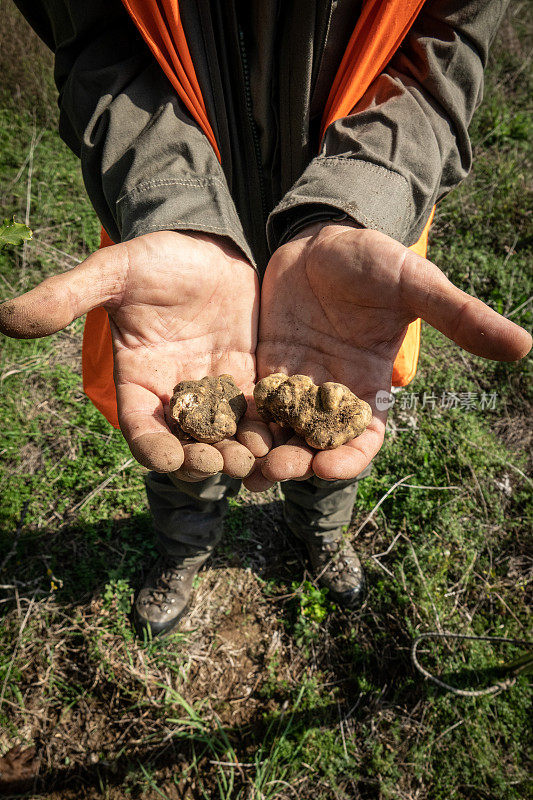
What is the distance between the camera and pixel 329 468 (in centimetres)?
180

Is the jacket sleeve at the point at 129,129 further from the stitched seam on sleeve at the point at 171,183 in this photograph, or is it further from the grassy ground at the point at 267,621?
the grassy ground at the point at 267,621

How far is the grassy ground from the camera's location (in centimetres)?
245

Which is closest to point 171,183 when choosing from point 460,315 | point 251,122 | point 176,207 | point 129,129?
point 176,207

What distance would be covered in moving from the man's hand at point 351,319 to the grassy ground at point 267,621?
4.40 feet

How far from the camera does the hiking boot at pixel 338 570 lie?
2.88m

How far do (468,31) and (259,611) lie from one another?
2.84m

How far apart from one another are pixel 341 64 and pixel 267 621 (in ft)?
8.74

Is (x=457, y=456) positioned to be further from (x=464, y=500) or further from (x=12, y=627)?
(x=12, y=627)

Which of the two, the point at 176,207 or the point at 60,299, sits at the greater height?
the point at 176,207

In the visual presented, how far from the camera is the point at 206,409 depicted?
185cm

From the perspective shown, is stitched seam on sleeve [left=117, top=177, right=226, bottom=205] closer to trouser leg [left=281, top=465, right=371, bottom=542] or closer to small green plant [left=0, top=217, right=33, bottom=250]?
small green plant [left=0, top=217, right=33, bottom=250]

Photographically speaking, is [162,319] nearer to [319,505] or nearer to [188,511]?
[188,511]

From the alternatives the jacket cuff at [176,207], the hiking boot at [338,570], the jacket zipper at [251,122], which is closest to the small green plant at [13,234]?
the jacket cuff at [176,207]

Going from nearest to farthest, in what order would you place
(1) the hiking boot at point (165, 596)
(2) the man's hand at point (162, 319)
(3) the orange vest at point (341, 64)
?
1. (2) the man's hand at point (162, 319)
2. (3) the orange vest at point (341, 64)
3. (1) the hiking boot at point (165, 596)
